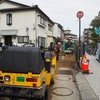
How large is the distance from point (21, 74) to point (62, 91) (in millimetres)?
2642

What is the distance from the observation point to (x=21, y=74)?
346 cm

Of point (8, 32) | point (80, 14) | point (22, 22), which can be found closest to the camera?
point (80, 14)

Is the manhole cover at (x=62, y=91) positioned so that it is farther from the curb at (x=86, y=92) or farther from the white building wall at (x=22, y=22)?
the white building wall at (x=22, y=22)

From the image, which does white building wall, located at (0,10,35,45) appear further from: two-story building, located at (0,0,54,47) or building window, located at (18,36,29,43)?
building window, located at (18,36,29,43)

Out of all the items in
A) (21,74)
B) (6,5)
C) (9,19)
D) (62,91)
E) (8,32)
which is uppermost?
(6,5)

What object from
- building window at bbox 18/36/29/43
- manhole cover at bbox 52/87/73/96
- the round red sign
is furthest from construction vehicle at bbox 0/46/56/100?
building window at bbox 18/36/29/43

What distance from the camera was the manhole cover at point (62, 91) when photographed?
5.25 m

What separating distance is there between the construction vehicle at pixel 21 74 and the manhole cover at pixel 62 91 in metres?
1.88

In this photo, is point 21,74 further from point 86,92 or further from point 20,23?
point 20,23

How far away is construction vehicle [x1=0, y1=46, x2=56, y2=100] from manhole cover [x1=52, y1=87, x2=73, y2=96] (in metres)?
1.88

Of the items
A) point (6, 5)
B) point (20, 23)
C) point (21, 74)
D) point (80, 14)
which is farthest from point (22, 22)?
point (21, 74)

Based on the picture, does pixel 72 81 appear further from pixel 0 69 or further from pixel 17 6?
pixel 17 6

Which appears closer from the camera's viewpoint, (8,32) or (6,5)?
(8,32)

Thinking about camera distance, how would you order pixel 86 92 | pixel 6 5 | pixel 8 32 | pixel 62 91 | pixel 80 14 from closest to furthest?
pixel 86 92 < pixel 62 91 < pixel 80 14 < pixel 8 32 < pixel 6 5
